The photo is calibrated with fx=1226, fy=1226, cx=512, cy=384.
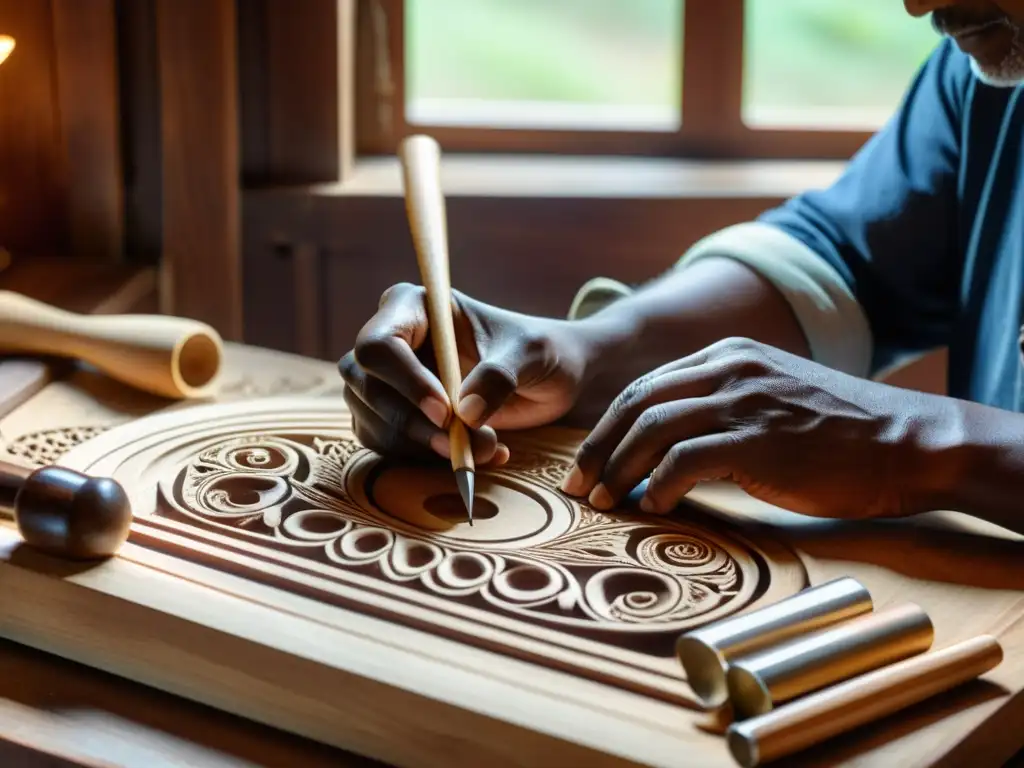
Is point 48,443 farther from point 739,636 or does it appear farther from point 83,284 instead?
point 739,636

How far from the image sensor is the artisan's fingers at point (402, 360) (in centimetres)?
97

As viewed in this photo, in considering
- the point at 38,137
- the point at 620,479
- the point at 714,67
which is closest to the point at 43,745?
the point at 620,479

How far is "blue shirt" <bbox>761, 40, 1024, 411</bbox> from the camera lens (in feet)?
4.41

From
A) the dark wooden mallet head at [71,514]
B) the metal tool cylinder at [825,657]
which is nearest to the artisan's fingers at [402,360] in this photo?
the dark wooden mallet head at [71,514]

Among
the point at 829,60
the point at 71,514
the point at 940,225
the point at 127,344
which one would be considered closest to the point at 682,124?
the point at 829,60

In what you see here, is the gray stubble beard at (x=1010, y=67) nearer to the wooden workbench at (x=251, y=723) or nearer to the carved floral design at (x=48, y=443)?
the wooden workbench at (x=251, y=723)

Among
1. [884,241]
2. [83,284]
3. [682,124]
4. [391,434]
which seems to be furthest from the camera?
[682,124]

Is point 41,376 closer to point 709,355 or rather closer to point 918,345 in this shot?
point 709,355

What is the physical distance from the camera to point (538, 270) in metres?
1.78

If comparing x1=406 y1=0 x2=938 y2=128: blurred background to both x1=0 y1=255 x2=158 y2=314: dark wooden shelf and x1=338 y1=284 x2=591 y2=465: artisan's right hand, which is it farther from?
x1=338 y1=284 x2=591 y2=465: artisan's right hand

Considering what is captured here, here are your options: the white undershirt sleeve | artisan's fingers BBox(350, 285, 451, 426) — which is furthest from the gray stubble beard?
artisan's fingers BBox(350, 285, 451, 426)

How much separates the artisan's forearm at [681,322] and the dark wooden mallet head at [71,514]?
1.62 feet

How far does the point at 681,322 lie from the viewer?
4.15 ft

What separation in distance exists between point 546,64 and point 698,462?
1.25 meters
